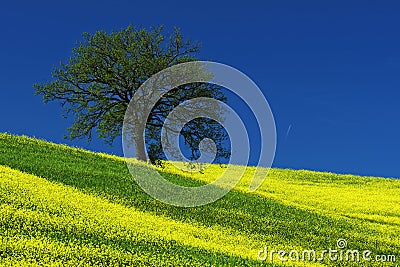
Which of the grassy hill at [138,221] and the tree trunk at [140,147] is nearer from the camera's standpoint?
the grassy hill at [138,221]

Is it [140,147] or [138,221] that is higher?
[140,147]

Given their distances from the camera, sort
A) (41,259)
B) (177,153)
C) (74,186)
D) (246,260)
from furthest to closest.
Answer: (177,153) → (74,186) → (246,260) → (41,259)

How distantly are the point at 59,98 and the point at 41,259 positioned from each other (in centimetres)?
3033

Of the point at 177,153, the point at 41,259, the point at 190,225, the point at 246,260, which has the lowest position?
the point at 41,259

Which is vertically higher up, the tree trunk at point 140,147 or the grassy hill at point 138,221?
the tree trunk at point 140,147

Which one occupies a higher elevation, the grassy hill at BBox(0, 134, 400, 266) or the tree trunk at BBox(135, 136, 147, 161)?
the tree trunk at BBox(135, 136, 147, 161)

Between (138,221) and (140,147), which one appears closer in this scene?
(138,221)

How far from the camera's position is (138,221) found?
20.9 meters

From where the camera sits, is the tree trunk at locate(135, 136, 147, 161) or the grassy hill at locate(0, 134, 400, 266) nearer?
the grassy hill at locate(0, 134, 400, 266)

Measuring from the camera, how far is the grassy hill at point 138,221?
1580cm

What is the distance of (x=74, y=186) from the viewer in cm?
2655

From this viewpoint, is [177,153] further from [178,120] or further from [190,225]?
[190,225]

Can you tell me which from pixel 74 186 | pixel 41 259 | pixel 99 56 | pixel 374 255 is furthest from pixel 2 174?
pixel 99 56

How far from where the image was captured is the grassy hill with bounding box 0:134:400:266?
1580cm
